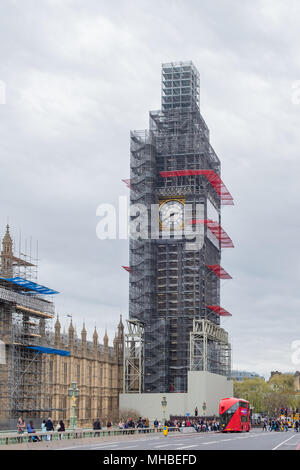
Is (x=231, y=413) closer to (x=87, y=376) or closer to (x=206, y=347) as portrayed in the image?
(x=87, y=376)

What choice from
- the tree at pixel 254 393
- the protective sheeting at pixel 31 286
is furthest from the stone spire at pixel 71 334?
the tree at pixel 254 393

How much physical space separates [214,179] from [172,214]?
8.76 meters

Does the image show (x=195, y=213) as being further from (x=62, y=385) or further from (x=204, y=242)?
(x=62, y=385)

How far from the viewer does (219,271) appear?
122 metres

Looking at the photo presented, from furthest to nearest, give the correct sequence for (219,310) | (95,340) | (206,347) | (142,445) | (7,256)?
(219,310)
(206,347)
(95,340)
(7,256)
(142,445)

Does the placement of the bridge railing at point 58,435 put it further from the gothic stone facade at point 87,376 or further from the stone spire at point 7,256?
the gothic stone facade at point 87,376

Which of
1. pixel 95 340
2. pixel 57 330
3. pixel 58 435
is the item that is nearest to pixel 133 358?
pixel 95 340

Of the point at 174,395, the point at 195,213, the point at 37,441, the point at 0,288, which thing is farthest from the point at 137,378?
the point at 37,441

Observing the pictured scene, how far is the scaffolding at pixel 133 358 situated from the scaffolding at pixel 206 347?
755 centimetres

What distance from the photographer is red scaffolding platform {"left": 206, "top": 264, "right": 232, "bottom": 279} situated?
119 metres

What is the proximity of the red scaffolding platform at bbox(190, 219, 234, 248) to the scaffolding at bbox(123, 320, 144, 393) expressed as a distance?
56.6 feet

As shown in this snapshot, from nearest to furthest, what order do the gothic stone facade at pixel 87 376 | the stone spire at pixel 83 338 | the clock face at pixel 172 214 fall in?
the gothic stone facade at pixel 87 376, the stone spire at pixel 83 338, the clock face at pixel 172 214

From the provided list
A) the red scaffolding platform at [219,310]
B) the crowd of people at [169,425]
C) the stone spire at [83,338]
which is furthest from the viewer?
the red scaffolding platform at [219,310]

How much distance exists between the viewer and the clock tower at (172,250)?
11219 cm
